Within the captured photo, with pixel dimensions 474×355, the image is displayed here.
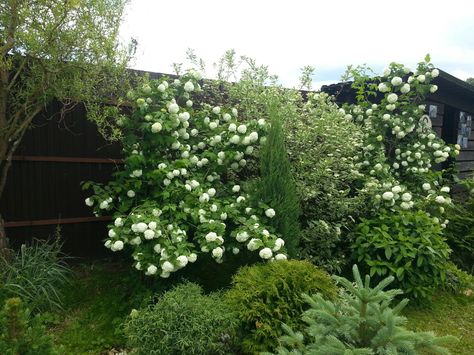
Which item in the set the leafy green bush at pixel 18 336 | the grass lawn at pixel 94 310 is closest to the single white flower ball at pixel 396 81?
the grass lawn at pixel 94 310

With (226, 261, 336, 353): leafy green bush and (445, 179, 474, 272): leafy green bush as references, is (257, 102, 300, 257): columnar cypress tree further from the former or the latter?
(445, 179, 474, 272): leafy green bush

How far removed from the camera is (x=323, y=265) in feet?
13.3

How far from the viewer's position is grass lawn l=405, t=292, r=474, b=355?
3.58m

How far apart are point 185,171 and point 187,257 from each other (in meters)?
0.90

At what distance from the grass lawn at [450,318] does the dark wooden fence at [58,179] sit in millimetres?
3504

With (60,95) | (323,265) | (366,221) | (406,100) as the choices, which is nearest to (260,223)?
(323,265)

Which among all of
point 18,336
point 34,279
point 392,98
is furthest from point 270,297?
point 392,98

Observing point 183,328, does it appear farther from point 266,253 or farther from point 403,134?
point 403,134

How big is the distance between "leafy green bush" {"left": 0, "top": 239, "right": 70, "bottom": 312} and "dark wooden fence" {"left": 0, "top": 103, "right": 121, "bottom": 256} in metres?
0.49

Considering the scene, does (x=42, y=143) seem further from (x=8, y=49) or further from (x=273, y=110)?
(x=273, y=110)

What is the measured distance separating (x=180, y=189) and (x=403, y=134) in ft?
11.0

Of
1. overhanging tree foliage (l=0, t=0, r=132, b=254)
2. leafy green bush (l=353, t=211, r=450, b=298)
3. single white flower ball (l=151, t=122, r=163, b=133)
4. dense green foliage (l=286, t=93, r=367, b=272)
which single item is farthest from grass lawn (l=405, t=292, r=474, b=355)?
overhanging tree foliage (l=0, t=0, r=132, b=254)

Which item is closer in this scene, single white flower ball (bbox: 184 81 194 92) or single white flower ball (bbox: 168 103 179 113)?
single white flower ball (bbox: 168 103 179 113)

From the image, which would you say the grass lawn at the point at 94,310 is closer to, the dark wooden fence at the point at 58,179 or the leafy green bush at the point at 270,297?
the dark wooden fence at the point at 58,179
